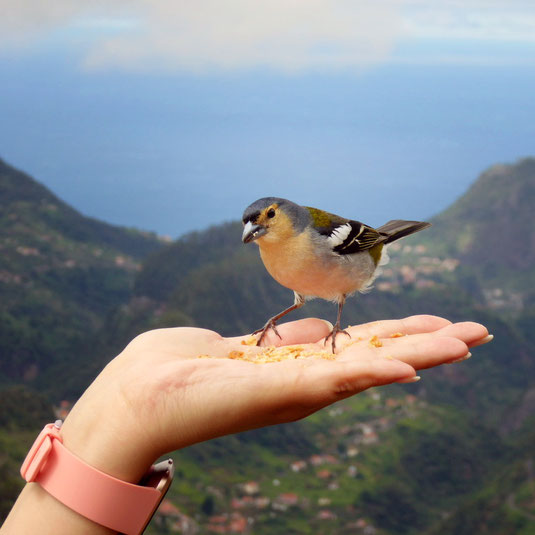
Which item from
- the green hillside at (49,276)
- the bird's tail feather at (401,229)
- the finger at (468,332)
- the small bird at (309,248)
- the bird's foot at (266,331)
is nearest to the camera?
the finger at (468,332)

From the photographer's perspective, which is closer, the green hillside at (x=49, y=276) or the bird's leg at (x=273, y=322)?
the bird's leg at (x=273, y=322)

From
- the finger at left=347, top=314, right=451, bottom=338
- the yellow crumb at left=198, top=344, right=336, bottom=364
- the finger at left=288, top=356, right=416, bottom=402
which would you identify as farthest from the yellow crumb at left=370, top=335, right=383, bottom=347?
the finger at left=288, top=356, right=416, bottom=402

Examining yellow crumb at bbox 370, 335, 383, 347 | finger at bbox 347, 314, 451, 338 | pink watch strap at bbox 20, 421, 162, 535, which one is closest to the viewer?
pink watch strap at bbox 20, 421, 162, 535

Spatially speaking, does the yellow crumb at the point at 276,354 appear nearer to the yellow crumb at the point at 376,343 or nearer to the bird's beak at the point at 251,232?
the yellow crumb at the point at 376,343

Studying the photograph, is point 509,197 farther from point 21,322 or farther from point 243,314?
point 21,322

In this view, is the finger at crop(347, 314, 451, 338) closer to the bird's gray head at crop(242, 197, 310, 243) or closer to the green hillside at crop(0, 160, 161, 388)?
the bird's gray head at crop(242, 197, 310, 243)

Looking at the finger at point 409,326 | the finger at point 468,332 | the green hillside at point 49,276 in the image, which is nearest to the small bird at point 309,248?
the finger at point 409,326

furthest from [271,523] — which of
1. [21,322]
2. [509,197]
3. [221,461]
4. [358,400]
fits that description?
[509,197]
